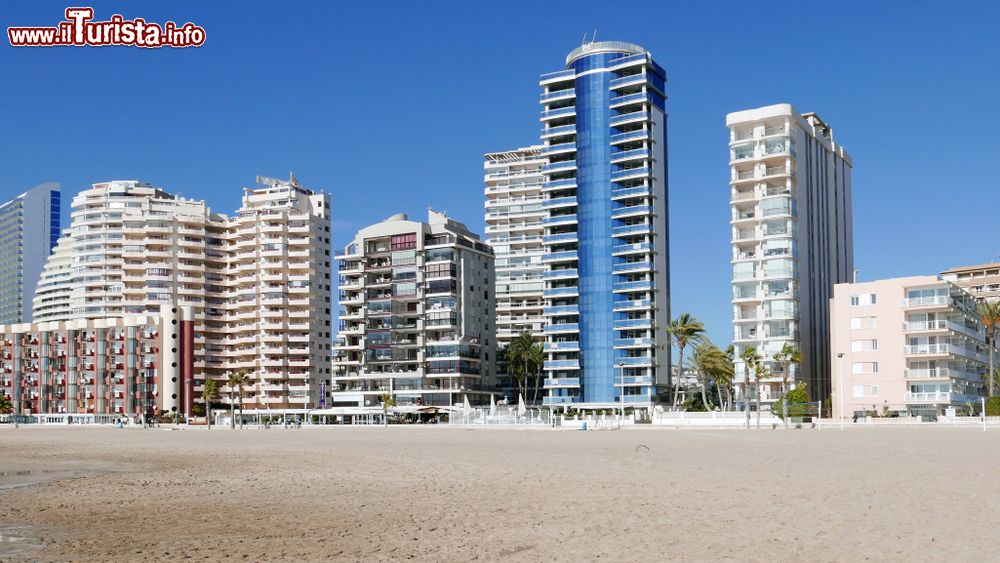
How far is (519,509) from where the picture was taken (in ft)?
70.8

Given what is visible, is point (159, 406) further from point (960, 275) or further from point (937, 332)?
point (960, 275)

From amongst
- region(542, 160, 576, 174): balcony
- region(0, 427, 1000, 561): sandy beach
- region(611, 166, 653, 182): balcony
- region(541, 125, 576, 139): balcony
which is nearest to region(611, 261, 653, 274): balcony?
region(611, 166, 653, 182): balcony

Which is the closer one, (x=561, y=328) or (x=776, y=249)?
(x=776, y=249)

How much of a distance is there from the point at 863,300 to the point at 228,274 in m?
105

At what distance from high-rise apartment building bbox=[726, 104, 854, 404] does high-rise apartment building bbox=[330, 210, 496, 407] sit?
3917 cm

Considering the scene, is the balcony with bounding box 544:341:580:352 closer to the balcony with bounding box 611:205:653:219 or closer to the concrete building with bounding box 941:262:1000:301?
the balcony with bounding box 611:205:653:219

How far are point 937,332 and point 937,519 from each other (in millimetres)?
84208

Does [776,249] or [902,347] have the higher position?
[776,249]

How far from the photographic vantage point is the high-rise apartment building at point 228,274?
509 feet

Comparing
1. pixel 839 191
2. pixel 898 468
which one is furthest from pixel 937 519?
pixel 839 191

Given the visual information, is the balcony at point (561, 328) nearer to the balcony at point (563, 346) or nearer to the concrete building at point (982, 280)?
the balcony at point (563, 346)

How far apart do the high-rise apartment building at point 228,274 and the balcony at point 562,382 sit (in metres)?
45.1

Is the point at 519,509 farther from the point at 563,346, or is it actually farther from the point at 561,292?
the point at 561,292

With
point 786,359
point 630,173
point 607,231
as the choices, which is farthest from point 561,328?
point 786,359
